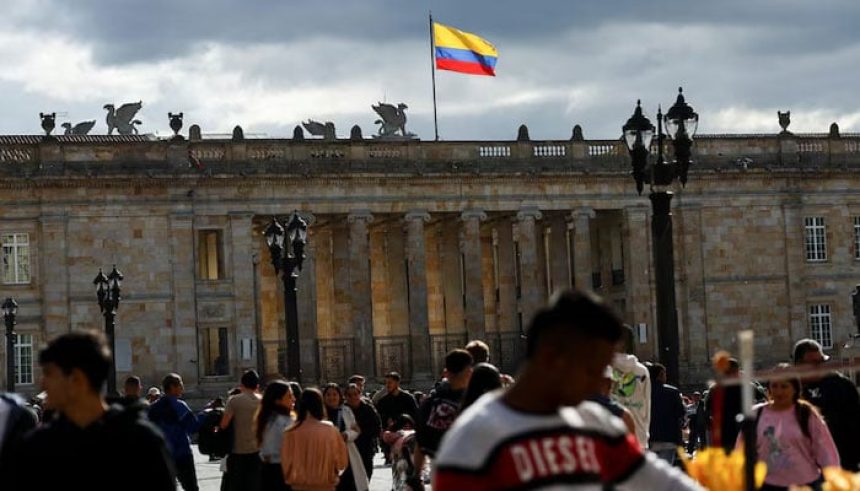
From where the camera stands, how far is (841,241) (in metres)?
63.2

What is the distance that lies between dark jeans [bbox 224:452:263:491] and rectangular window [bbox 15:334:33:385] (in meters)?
39.7

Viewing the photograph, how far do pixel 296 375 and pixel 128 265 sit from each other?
27.5 m

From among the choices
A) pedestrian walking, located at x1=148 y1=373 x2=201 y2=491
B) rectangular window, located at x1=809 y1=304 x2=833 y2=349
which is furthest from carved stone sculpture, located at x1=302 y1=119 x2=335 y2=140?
pedestrian walking, located at x1=148 y1=373 x2=201 y2=491

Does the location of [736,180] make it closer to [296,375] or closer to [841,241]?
[841,241]

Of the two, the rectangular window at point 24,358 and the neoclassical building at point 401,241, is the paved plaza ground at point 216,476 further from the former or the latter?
the neoclassical building at point 401,241

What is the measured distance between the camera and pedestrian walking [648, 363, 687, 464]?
17.7m

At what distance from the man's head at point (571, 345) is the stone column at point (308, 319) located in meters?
51.8

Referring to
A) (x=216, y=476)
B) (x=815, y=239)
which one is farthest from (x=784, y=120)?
(x=216, y=476)

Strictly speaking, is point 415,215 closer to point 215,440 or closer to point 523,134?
point 523,134

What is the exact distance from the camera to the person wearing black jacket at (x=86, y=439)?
23.6 ft

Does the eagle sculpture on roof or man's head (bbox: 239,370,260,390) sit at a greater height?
the eagle sculpture on roof

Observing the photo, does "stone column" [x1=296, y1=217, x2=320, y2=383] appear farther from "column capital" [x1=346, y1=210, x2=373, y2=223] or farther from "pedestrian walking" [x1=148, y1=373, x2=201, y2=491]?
"pedestrian walking" [x1=148, y1=373, x2=201, y2=491]

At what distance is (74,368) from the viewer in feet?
24.4

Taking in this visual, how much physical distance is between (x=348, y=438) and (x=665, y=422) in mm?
2781
